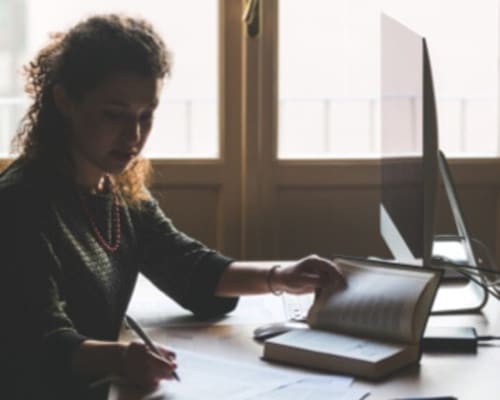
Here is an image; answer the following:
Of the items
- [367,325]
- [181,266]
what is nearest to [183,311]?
[181,266]

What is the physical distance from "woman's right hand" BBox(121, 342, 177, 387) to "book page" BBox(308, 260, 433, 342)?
33 centimetres

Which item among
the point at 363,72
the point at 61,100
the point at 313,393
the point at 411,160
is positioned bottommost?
the point at 313,393

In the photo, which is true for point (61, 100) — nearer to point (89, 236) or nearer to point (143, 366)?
point (89, 236)

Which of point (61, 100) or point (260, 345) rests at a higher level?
point (61, 100)

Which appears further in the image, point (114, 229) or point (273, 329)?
point (114, 229)

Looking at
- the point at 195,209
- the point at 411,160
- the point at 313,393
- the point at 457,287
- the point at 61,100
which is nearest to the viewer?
the point at 313,393

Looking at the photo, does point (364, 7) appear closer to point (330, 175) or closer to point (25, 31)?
point (330, 175)

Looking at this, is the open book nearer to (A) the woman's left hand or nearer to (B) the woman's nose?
(A) the woman's left hand

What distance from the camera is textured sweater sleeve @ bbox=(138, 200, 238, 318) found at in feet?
5.57

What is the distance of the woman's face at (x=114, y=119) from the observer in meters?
1.47

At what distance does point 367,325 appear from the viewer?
1.42 meters

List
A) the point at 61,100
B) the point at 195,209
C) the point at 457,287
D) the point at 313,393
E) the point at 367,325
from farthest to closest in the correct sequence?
the point at 195,209 < the point at 457,287 < the point at 61,100 < the point at 367,325 < the point at 313,393

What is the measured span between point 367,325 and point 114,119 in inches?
20.7

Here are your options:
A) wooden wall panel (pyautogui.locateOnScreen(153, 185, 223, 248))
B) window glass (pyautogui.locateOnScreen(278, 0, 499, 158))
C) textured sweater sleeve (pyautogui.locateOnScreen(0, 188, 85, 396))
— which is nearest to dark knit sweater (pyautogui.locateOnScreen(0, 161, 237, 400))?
textured sweater sleeve (pyautogui.locateOnScreen(0, 188, 85, 396))
